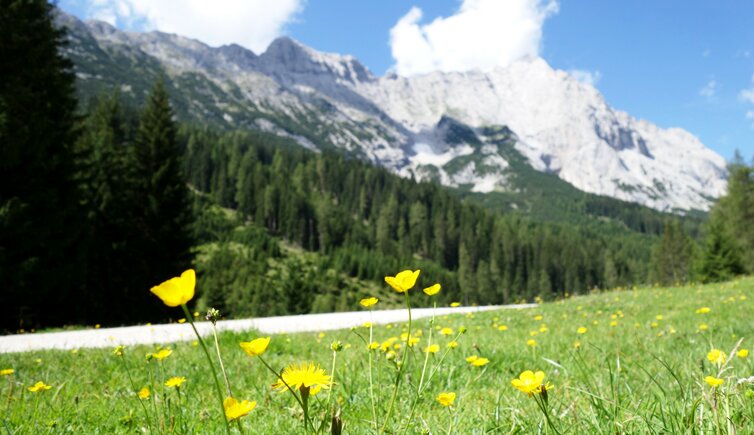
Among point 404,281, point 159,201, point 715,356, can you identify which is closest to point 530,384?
point 404,281

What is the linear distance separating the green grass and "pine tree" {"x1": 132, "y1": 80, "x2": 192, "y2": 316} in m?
22.2

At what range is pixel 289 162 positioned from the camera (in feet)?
557

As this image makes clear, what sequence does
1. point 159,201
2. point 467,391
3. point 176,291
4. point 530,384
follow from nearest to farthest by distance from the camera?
point 176,291 < point 530,384 < point 467,391 < point 159,201

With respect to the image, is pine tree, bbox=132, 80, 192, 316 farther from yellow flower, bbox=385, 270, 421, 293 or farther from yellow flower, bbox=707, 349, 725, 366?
yellow flower, bbox=707, 349, 725, 366

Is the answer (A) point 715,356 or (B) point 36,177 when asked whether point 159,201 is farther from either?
(A) point 715,356

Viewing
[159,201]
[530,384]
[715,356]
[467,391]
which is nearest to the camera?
[530,384]

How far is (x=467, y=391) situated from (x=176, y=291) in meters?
1.83

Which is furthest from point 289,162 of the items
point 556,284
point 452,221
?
point 556,284

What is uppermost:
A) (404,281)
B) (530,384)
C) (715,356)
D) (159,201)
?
(159,201)

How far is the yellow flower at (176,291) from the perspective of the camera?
0.80 m

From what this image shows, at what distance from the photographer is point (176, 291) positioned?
82cm

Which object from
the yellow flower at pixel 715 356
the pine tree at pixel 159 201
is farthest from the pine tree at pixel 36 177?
the yellow flower at pixel 715 356

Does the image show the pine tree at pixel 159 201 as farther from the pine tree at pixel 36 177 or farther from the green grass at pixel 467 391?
the green grass at pixel 467 391

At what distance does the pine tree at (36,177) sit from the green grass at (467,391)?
12.0m
